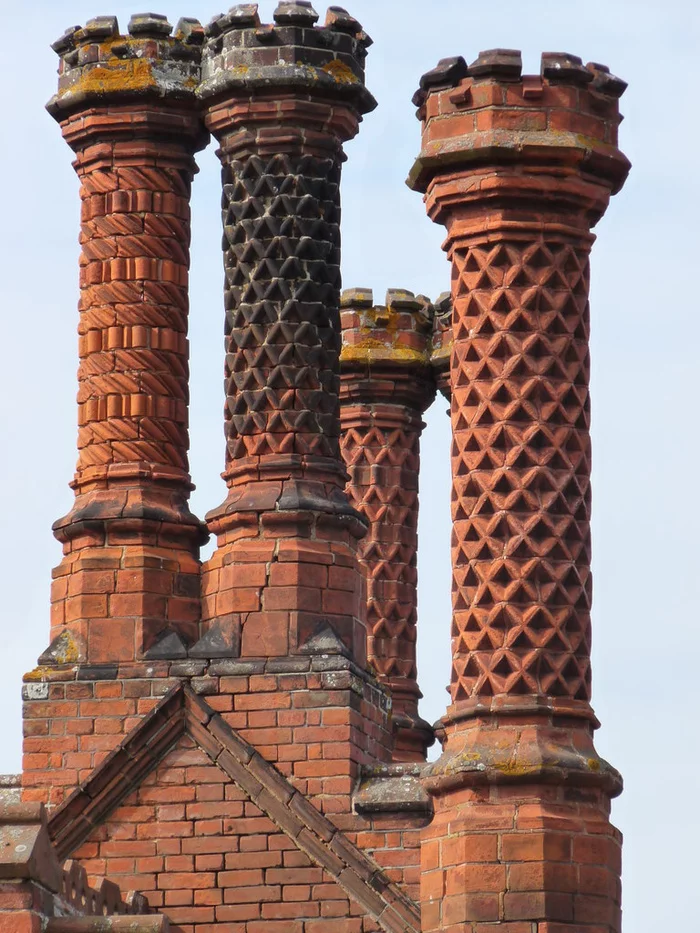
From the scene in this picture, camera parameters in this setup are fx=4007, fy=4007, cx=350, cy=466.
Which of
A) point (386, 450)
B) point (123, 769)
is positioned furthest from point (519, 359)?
point (386, 450)

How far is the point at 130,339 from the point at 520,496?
13.0ft

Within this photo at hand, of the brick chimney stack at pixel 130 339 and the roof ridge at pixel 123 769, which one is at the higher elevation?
the brick chimney stack at pixel 130 339

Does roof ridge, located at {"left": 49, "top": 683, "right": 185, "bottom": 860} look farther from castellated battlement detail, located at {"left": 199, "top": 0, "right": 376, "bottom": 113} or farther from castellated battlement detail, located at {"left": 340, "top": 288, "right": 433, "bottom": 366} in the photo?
castellated battlement detail, located at {"left": 340, "top": 288, "right": 433, "bottom": 366}

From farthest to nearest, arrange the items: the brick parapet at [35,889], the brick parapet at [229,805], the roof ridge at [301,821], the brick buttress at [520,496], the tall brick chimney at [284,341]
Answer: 1. the tall brick chimney at [284,341]
2. the brick parapet at [229,805]
3. the roof ridge at [301,821]
4. the brick buttress at [520,496]
5. the brick parapet at [35,889]

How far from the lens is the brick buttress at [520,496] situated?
78.5 ft

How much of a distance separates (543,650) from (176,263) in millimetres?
4740

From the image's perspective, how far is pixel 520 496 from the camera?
2448 cm

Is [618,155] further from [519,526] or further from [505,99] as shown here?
[519,526]

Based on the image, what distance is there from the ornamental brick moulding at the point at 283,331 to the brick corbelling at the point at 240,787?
24.4 inches

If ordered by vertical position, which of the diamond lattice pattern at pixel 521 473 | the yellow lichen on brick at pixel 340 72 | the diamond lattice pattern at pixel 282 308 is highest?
the yellow lichen on brick at pixel 340 72

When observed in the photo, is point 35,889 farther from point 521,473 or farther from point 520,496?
point 521,473

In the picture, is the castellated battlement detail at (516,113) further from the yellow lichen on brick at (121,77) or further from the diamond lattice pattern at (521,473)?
the yellow lichen on brick at (121,77)

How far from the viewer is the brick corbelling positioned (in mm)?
25562

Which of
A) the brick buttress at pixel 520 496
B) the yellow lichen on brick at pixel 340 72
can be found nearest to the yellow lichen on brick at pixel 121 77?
the yellow lichen on brick at pixel 340 72
